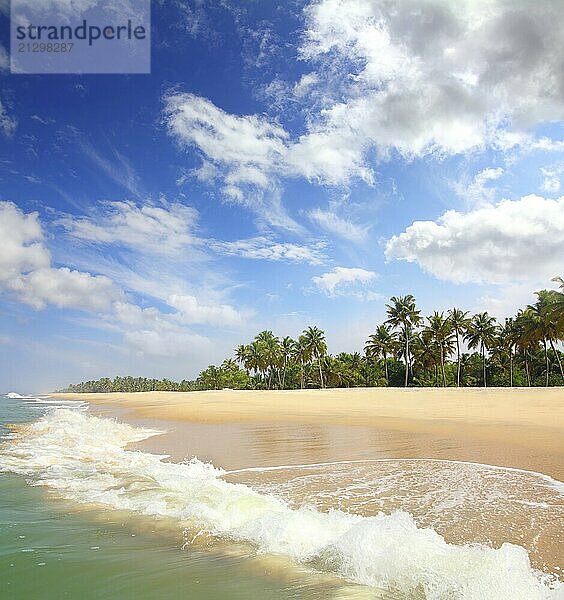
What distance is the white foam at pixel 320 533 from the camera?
427cm

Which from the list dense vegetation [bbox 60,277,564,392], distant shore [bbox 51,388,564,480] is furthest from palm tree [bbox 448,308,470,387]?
distant shore [bbox 51,388,564,480]

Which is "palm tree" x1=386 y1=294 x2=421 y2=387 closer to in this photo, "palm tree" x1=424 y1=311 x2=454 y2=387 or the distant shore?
"palm tree" x1=424 y1=311 x2=454 y2=387

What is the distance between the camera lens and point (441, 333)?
69.9 meters

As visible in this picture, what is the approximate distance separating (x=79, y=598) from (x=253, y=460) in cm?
697

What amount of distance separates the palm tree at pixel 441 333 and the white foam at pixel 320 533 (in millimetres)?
64140

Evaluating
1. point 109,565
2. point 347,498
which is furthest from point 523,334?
point 109,565

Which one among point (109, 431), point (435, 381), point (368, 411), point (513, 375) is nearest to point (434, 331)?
point (435, 381)

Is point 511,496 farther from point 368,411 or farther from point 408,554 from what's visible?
point 368,411

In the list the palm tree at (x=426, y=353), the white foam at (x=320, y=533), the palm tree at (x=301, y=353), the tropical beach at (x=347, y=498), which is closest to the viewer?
the white foam at (x=320, y=533)

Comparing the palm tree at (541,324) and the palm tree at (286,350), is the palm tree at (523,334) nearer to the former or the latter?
the palm tree at (541,324)

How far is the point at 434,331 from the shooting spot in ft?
231

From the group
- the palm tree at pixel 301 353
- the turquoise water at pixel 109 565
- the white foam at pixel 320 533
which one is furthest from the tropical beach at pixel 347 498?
the palm tree at pixel 301 353

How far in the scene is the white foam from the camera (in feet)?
14.0

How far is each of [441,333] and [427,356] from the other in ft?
16.8
